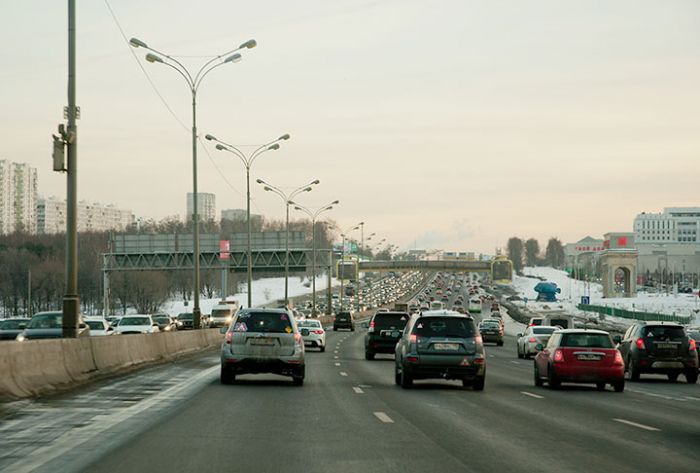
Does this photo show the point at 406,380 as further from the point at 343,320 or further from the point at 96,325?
the point at 343,320

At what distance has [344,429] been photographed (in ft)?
47.3

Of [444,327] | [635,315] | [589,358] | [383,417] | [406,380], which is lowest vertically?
[635,315]

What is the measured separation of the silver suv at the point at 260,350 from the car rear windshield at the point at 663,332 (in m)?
10.8

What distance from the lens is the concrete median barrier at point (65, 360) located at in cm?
1862

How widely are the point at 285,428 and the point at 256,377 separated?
13.4 metres

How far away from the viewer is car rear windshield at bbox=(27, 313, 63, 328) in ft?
121

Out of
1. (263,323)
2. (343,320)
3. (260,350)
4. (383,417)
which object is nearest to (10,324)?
(263,323)

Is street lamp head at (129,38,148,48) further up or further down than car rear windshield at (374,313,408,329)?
further up

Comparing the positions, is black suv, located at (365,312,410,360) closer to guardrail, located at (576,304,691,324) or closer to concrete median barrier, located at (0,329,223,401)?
concrete median barrier, located at (0,329,223,401)

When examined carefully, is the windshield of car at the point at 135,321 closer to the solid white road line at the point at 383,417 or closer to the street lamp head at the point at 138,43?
the street lamp head at the point at 138,43

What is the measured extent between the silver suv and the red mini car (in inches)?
232

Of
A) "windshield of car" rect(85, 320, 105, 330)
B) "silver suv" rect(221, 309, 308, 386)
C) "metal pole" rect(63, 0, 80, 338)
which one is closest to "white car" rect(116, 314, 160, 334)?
"windshield of car" rect(85, 320, 105, 330)

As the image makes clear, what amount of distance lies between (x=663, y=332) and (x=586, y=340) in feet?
18.4

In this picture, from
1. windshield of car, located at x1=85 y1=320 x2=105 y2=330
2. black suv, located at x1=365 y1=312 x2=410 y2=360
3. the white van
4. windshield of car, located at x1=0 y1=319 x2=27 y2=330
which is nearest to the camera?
black suv, located at x1=365 y1=312 x2=410 y2=360
